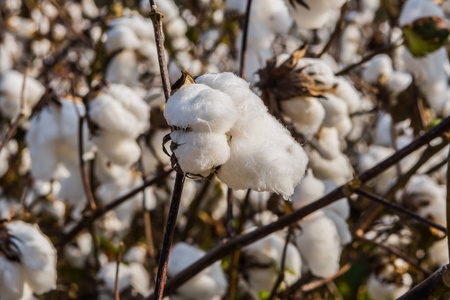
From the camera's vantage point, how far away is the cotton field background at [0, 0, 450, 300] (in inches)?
26.6

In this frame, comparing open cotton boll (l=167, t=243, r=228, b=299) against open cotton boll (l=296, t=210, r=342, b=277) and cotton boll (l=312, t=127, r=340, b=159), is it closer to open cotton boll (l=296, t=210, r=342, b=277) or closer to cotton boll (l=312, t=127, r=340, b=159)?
open cotton boll (l=296, t=210, r=342, b=277)

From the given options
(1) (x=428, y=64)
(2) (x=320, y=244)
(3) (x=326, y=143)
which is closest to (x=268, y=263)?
(2) (x=320, y=244)

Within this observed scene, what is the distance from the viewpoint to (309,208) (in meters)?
0.97

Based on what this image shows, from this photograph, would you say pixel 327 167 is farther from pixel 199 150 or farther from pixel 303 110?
pixel 199 150

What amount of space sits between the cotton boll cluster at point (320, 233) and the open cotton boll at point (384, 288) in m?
0.45

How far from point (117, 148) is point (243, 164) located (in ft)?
2.49

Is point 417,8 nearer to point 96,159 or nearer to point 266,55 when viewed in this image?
point 266,55

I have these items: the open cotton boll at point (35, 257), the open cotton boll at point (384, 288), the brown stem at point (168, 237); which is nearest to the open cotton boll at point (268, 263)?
the open cotton boll at point (384, 288)

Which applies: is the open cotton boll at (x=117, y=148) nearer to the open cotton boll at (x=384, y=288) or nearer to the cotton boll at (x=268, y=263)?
the cotton boll at (x=268, y=263)

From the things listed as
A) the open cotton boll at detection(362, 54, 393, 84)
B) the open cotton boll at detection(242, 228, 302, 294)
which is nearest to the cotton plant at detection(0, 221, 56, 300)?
the open cotton boll at detection(242, 228, 302, 294)

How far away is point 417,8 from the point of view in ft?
4.61

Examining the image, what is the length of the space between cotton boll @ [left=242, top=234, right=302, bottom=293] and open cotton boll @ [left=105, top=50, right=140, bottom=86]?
0.67 metres

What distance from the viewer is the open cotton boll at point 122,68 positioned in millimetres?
1822

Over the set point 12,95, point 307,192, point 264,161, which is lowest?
point 307,192
